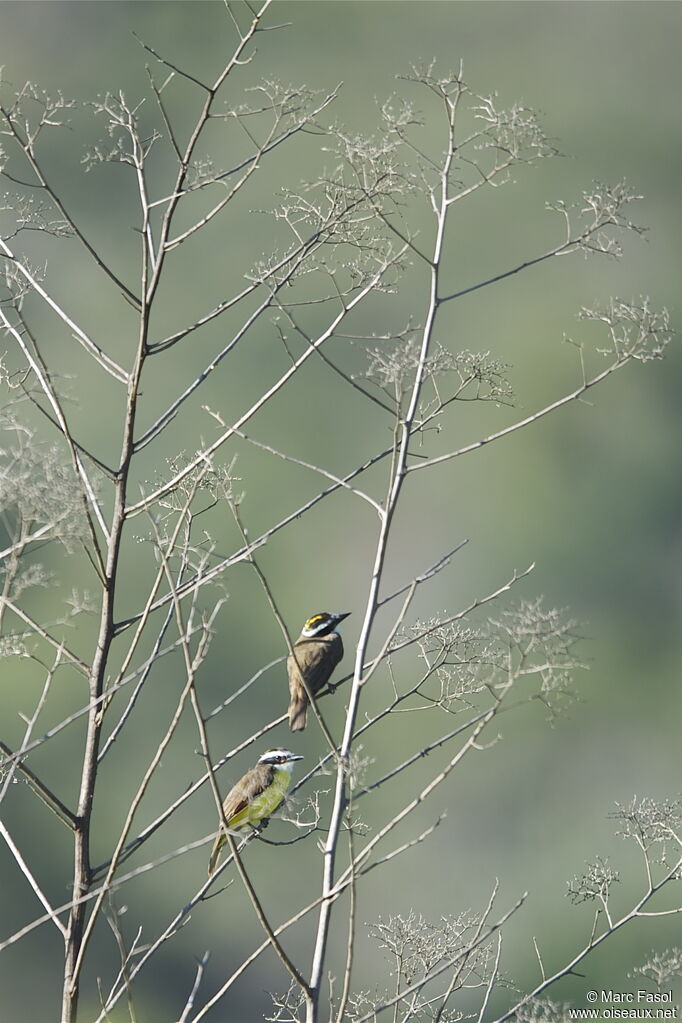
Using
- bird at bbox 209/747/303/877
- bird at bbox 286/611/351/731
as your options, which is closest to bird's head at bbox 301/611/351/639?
bird at bbox 286/611/351/731

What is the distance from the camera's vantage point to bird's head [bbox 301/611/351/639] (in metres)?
6.60

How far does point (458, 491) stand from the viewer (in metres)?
32.1

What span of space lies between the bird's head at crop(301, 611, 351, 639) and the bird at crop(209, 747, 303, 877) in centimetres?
86

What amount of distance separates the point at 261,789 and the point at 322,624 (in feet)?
4.06

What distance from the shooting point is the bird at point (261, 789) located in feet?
18.3

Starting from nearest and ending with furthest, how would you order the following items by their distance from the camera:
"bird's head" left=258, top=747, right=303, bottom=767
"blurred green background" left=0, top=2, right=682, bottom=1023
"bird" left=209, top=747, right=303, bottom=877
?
"bird" left=209, top=747, right=303, bottom=877
"bird's head" left=258, top=747, right=303, bottom=767
"blurred green background" left=0, top=2, right=682, bottom=1023

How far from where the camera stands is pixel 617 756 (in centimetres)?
2775

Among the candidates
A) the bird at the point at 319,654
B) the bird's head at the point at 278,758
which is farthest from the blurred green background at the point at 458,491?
the bird's head at the point at 278,758

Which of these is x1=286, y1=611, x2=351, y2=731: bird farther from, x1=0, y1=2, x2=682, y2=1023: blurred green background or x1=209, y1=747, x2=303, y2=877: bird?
x1=0, y1=2, x2=682, y2=1023: blurred green background

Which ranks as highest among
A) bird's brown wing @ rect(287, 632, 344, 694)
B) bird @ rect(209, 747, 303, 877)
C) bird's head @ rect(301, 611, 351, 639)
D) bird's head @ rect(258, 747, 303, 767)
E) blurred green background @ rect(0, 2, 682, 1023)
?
blurred green background @ rect(0, 2, 682, 1023)

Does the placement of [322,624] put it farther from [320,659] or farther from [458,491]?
[458,491]

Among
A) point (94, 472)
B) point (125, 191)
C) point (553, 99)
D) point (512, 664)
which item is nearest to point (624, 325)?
point (512, 664)

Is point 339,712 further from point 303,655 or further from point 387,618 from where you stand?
point 303,655

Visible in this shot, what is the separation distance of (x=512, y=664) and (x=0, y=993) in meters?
22.3
